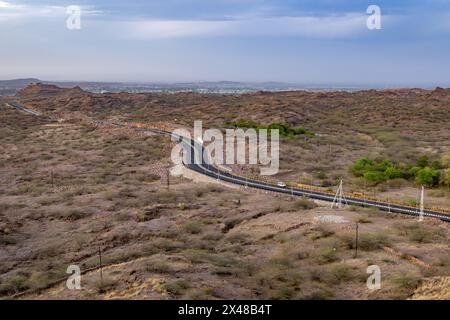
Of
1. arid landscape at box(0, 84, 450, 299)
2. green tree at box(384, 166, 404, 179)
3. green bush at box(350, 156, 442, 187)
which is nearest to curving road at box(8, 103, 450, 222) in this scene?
arid landscape at box(0, 84, 450, 299)

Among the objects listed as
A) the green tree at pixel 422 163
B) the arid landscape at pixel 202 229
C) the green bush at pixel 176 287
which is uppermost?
the green tree at pixel 422 163

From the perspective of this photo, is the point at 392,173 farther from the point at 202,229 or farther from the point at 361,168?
the point at 202,229

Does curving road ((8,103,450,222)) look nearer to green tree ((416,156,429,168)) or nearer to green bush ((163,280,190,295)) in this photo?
green tree ((416,156,429,168))

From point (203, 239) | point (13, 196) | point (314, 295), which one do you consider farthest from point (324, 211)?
point (13, 196)

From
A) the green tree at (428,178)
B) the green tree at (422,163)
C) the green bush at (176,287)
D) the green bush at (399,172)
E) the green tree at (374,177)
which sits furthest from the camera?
the green tree at (422,163)

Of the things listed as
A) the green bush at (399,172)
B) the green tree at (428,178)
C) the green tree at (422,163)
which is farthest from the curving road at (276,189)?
the green tree at (422,163)

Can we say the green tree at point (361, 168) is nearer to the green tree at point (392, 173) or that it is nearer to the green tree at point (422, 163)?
the green tree at point (392, 173)

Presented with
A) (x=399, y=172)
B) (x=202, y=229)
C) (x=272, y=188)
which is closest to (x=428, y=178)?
(x=399, y=172)

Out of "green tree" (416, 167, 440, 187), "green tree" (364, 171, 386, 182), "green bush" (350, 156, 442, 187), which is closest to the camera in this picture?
"green tree" (416, 167, 440, 187)
